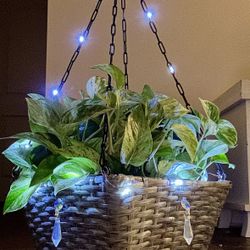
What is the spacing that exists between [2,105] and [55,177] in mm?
2483

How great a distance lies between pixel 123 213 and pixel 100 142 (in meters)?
0.15

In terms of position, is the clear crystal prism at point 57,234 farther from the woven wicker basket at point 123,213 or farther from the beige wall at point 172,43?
the beige wall at point 172,43

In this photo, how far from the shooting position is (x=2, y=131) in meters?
2.98

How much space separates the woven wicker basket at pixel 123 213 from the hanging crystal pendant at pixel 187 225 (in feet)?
0.05

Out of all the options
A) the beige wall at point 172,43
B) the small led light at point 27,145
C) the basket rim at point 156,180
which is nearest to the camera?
the basket rim at point 156,180

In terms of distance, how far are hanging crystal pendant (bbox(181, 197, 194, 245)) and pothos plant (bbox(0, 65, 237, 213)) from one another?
7cm

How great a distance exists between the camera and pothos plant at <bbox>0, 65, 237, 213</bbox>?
2.19 ft

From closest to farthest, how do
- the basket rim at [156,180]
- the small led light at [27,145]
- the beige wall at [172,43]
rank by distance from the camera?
the basket rim at [156,180] < the small led light at [27,145] < the beige wall at [172,43]

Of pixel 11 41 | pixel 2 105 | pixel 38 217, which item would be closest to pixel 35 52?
pixel 11 41

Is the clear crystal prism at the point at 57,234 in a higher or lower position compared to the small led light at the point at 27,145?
lower

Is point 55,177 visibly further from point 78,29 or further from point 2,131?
point 2,131

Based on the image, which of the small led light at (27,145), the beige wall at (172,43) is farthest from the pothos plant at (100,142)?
the beige wall at (172,43)

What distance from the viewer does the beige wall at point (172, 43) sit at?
4.72 feet

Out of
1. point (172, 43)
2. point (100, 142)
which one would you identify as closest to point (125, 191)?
point (100, 142)
